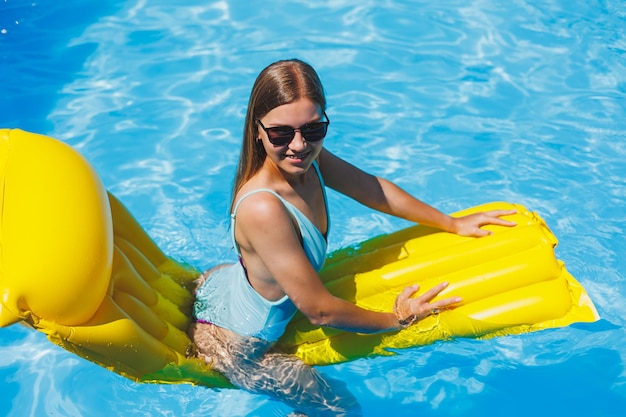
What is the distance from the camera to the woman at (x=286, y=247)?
281 centimetres

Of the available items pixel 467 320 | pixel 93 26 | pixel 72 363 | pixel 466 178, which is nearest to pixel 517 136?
pixel 466 178

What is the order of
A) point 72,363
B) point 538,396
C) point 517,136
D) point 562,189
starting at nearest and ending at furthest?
point 538,396 → point 72,363 → point 562,189 → point 517,136

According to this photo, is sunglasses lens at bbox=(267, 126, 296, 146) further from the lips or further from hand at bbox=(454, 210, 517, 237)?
hand at bbox=(454, 210, 517, 237)

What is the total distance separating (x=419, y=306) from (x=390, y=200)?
0.57 m

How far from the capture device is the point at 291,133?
2801 millimetres

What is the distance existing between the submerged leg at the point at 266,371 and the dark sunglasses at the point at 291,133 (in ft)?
3.16

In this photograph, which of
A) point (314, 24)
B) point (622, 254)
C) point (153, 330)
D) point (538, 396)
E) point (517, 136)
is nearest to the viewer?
point (153, 330)

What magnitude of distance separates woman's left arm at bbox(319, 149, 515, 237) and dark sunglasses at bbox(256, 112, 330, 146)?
0.59m

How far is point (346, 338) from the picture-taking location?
11.1 ft

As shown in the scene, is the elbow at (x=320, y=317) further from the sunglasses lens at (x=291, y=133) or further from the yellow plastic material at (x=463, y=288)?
the sunglasses lens at (x=291, y=133)

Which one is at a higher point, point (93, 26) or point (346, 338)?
point (93, 26)

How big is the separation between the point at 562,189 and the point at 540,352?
1.50 meters

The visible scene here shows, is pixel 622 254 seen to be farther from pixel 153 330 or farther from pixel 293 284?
pixel 153 330

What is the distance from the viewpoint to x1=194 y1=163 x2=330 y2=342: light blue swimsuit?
3.01 m
